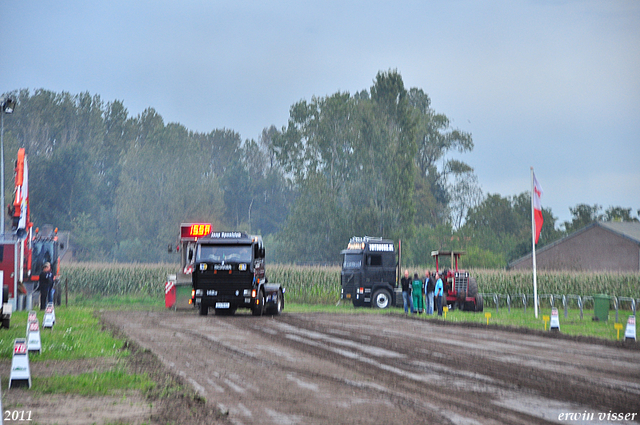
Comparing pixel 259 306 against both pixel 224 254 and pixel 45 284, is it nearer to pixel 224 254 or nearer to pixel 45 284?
pixel 224 254

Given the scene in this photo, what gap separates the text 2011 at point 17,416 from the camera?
31.0ft

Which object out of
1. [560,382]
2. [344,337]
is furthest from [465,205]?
[560,382]

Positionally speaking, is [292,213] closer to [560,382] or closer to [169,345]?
[169,345]

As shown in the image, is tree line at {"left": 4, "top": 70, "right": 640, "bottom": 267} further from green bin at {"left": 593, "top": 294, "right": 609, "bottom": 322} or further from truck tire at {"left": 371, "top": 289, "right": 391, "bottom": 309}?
green bin at {"left": 593, "top": 294, "right": 609, "bottom": 322}

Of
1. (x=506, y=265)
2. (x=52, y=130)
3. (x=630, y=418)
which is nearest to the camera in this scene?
(x=630, y=418)

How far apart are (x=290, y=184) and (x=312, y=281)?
41.8 meters

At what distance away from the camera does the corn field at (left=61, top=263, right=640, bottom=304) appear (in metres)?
40.0

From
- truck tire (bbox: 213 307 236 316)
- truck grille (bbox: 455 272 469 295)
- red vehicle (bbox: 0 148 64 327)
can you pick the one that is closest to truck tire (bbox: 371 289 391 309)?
truck grille (bbox: 455 272 469 295)

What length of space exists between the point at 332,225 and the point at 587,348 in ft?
173

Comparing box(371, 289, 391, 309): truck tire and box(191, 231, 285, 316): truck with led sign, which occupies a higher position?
box(191, 231, 285, 316): truck with led sign

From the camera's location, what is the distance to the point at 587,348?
61.9 feet

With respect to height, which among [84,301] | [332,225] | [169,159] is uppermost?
[169,159]

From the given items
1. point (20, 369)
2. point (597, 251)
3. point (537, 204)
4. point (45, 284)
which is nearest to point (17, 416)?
point (20, 369)

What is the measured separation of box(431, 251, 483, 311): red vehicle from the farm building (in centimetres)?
2487
